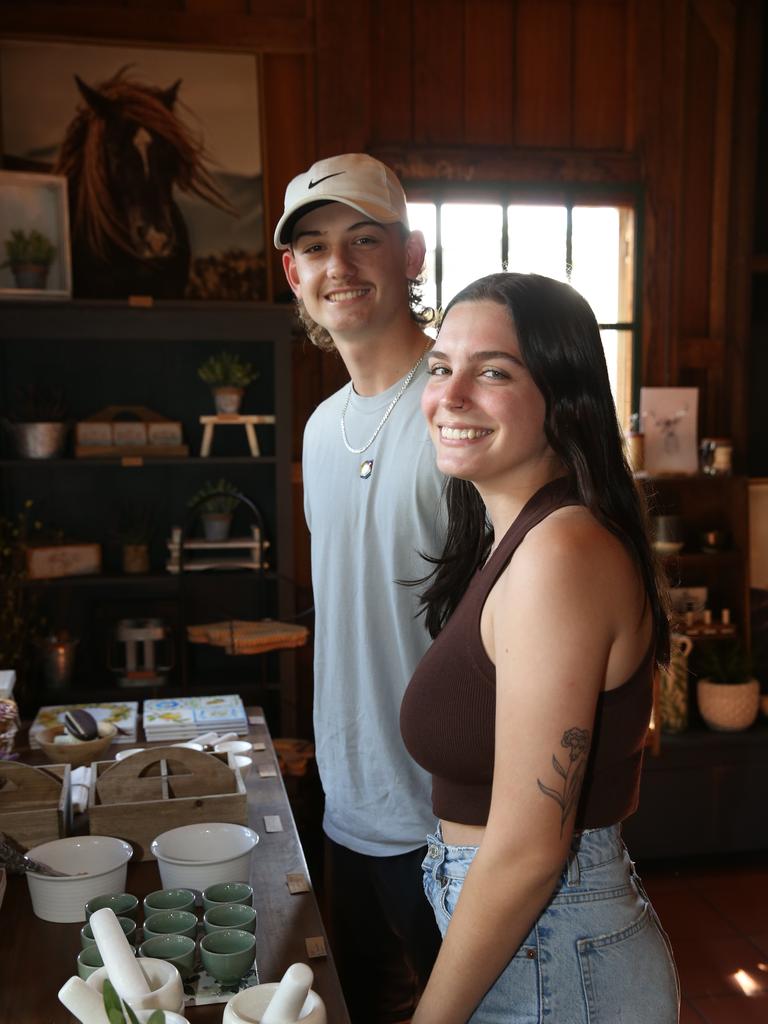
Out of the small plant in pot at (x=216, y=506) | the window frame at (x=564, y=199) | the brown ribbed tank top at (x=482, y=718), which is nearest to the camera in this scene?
the brown ribbed tank top at (x=482, y=718)

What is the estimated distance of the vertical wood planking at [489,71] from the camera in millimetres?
4426

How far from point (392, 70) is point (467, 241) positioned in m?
0.80

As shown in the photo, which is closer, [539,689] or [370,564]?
[539,689]

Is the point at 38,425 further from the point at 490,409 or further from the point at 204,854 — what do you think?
the point at 490,409

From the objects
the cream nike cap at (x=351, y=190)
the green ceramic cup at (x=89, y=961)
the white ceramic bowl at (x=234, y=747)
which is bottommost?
the white ceramic bowl at (x=234, y=747)

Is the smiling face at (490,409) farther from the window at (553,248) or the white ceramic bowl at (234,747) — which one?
the window at (553,248)

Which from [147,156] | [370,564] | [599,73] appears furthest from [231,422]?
[370,564]

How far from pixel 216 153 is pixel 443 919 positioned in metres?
3.63

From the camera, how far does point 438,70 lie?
4.41m

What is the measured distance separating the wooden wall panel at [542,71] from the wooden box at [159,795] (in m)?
3.52

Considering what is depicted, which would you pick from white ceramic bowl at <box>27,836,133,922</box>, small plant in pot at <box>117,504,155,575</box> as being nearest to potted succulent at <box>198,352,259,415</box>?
small plant in pot at <box>117,504,155,575</box>

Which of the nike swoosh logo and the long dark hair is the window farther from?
Result: the long dark hair

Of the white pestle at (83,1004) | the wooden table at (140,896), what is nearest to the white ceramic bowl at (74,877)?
the wooden table at (140,896)

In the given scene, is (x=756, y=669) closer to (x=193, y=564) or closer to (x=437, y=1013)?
(x=193, y=564)
